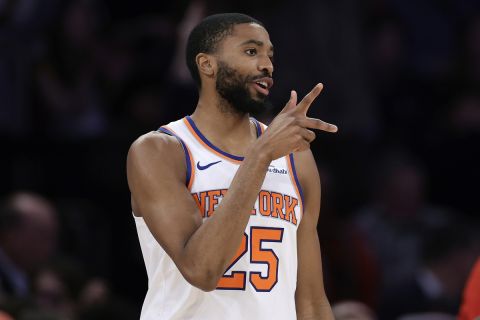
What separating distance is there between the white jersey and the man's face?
24 cm

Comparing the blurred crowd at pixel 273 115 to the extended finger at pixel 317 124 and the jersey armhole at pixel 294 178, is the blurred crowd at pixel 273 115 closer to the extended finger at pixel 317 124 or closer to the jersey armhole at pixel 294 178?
the jersey armhole at pixel 294 178

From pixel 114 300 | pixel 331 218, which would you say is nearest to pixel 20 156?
pixel 114 300

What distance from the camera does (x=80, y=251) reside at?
9.27 metres

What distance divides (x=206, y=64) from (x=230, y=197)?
0.71 metres

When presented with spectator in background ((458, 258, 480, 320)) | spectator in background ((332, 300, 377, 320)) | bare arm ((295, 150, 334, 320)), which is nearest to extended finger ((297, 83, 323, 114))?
bare arm ((295, 150, 334, 320))

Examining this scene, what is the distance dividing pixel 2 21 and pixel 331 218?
2.97m

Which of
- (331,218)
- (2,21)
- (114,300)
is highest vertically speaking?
(2,21)

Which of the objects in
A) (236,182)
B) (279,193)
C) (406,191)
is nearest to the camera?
(236,182)

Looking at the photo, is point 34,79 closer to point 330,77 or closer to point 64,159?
point 64,159

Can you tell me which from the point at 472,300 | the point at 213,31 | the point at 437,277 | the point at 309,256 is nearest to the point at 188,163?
the point at 213,31

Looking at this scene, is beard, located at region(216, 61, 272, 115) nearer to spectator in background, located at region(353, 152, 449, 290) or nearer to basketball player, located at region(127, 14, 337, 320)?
basketball player, located at region(127, 14, 337, 320)

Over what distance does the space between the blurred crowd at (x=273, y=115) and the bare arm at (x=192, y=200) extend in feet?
11.8

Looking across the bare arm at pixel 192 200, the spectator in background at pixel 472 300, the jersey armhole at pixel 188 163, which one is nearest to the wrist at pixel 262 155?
the bare arm at pixel 192 200

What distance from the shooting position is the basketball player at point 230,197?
434cm
